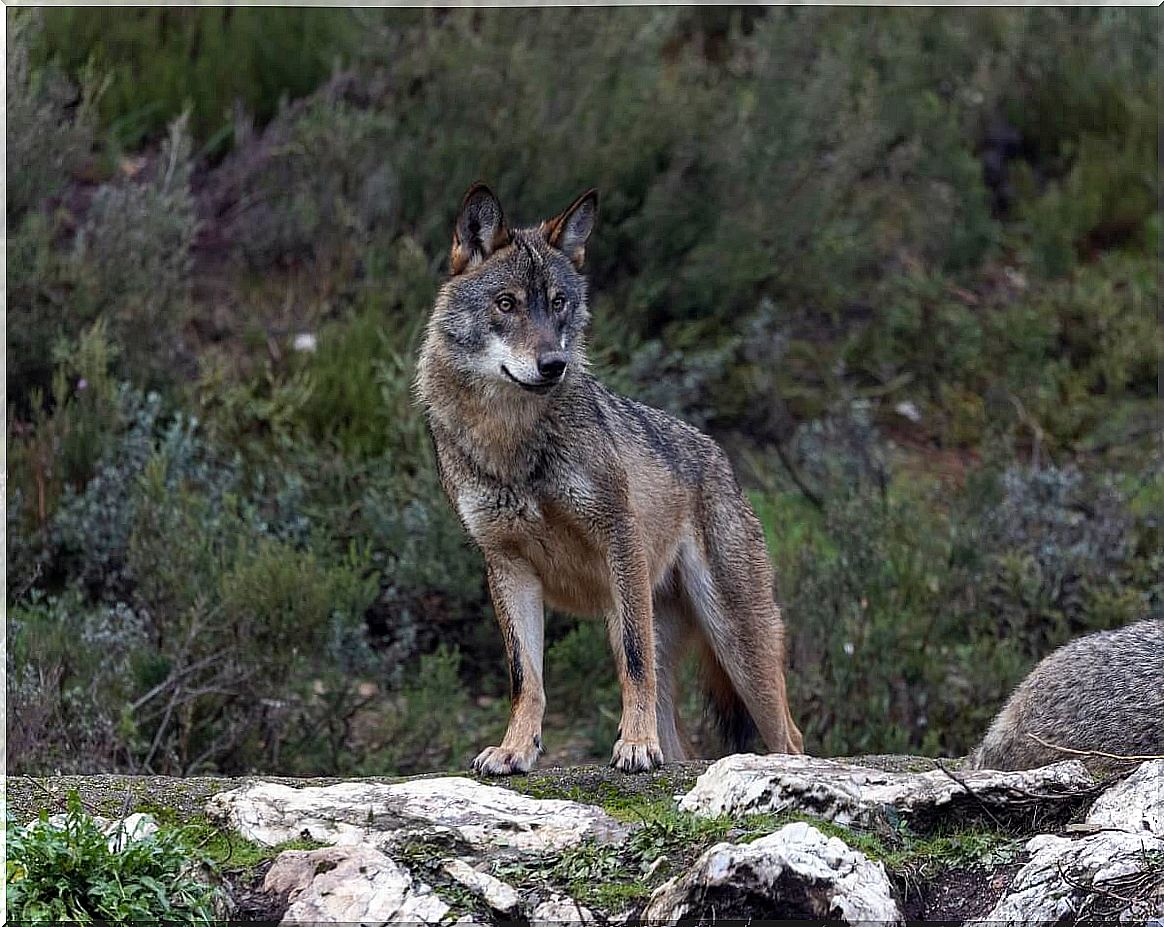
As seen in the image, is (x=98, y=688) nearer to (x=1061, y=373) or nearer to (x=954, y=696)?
(x=954, y=696)

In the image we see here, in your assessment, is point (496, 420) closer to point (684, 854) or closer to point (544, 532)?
point (544, 532)

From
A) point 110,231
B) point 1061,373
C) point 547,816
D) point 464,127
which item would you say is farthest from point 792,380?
A: point 547,816

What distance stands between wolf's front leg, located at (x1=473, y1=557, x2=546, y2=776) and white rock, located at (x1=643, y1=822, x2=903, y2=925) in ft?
4.26

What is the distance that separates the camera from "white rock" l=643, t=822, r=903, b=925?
154 inches

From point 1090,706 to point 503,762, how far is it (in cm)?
209

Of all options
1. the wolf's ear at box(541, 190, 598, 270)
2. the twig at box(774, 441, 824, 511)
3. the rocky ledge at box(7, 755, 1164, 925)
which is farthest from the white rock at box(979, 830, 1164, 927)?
the twig at box(774, 441, 824, 511)

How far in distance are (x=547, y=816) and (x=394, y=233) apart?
22.3ft

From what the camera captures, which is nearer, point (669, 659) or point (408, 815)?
point (408, 815)

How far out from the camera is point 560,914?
4027 mm

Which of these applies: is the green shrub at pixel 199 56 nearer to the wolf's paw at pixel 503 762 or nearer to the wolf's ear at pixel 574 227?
the wolf's ear at pixel 574 227

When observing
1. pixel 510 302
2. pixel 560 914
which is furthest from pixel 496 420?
pixel 560 914

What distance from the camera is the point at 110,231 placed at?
9336 mm

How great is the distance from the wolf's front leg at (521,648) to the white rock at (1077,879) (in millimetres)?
1760

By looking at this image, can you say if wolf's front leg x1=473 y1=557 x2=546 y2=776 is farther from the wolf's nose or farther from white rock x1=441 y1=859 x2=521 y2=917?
white rock x1=441 y1=859 x2=521 y2=917
